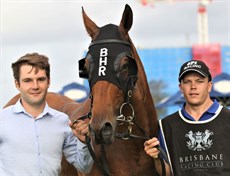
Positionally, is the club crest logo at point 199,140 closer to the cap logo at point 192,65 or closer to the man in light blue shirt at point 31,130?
the cap logo at point 192,65

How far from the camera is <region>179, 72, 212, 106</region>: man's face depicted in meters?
4.07

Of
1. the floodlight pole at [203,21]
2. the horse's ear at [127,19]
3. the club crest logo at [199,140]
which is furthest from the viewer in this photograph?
the floodlight pole at [203,21]

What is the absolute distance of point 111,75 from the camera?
371 cm

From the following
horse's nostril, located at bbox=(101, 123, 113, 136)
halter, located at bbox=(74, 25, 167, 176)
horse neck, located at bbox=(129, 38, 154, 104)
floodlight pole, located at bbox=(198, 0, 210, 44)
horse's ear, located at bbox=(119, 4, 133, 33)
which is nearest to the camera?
horse's nostril, located at bbox=(101, 123, 113, 136)

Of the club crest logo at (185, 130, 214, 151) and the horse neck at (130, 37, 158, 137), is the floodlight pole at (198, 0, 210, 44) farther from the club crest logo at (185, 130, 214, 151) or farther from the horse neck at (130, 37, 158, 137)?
the club crest logo at (185, 130, 214, 151)

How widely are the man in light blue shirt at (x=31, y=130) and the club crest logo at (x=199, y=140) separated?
3.00ft

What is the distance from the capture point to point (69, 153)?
402cm

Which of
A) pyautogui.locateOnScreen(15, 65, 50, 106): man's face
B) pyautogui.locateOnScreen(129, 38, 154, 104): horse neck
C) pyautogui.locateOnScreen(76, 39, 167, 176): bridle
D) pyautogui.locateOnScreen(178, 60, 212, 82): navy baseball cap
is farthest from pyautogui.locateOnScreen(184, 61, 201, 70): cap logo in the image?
pyautogui.locateOnScreen(15, 65, 50, 106): man's face

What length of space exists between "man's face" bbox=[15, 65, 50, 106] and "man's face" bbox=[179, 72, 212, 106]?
1.21 metres

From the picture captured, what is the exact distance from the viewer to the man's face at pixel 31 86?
3.67 meters

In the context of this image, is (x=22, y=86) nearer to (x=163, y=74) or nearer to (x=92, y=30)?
(x=92, y=30)

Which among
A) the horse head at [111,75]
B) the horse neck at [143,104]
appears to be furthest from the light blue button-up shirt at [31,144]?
the horse neck at [143,104]

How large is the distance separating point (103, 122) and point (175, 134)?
0.99 m

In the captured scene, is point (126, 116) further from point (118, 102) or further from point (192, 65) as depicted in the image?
point (192, 65)
